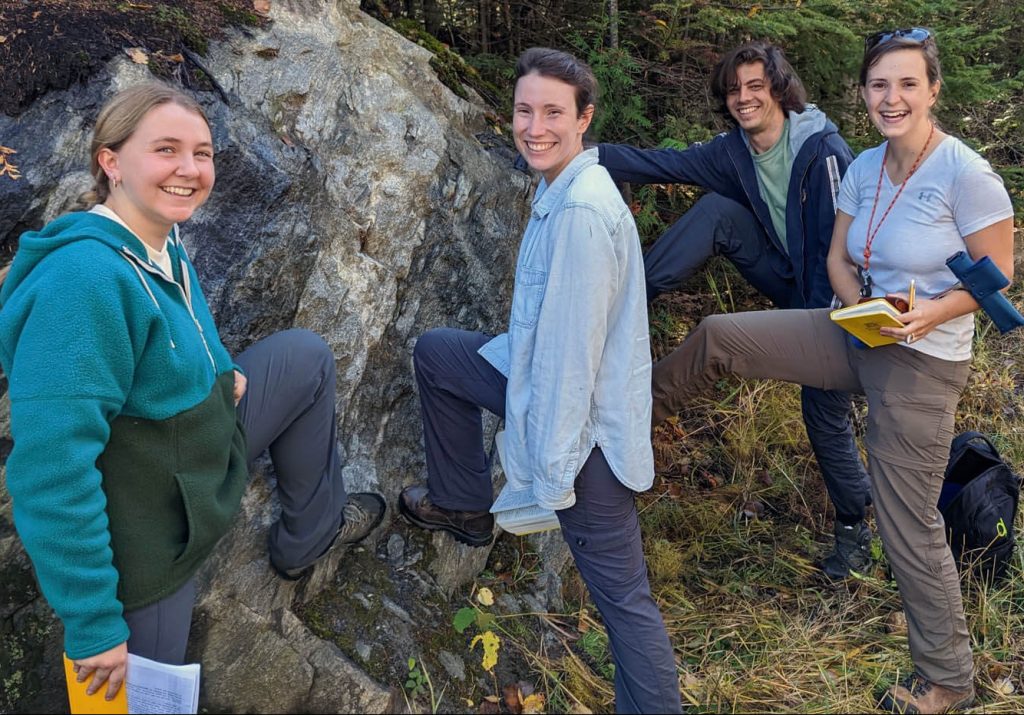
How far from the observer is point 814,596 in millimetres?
4441

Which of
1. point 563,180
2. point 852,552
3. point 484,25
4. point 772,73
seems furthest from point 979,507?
point 484,25

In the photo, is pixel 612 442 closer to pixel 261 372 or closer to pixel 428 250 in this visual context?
pixel 261 372

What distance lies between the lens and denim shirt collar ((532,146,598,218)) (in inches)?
114

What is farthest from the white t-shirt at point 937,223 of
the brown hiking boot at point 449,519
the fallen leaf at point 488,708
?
the fallen leaf at point 488,708

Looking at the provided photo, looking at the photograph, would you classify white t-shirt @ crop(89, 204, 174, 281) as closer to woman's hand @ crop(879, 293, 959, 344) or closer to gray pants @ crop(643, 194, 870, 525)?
gray pants @ crop(643, 194, 870, 525)

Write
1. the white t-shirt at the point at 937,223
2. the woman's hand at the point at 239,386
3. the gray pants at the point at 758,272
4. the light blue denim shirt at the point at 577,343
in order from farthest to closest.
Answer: the gray pants at the point at 758,272
the white t-shirt at the point at 937,223
the woman's hand at the point at 239,386
the light blue denim shirt at the point at 577,343

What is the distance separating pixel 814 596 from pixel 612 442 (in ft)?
7.46

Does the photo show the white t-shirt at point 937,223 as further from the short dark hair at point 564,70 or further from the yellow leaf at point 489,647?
the yellow leaf at point 489,647

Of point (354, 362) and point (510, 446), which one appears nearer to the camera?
point (510, 446)

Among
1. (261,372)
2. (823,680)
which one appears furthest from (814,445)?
(261,372)

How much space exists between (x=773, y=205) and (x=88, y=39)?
3.43 metres

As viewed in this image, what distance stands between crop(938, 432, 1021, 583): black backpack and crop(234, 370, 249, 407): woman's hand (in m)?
3.53

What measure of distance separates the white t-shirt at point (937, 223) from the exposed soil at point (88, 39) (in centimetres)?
319

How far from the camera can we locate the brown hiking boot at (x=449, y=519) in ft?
12.3
